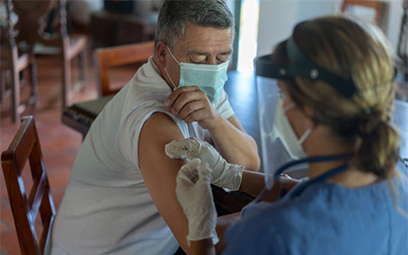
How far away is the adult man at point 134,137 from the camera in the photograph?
1.19m

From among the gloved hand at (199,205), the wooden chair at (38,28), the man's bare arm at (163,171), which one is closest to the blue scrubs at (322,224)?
the gloved hand at (199,205)

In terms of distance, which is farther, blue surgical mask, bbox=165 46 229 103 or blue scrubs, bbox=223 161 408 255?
blue surgical mask, bbox=165 46 229 103

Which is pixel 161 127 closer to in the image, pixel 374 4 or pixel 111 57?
pixel 111 57

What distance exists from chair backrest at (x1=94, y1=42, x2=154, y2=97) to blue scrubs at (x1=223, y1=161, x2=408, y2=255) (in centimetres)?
156

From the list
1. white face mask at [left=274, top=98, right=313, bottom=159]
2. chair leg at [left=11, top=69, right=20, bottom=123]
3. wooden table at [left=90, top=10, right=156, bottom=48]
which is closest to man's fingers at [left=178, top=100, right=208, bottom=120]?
white face mask at [left=274, top=98, right=313, bottom=159]

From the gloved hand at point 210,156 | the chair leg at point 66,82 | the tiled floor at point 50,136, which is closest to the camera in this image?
the gloved hand at point 210,156

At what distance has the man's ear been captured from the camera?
1283 millimetres

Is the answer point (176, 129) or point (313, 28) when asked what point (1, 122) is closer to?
point (176, 129)

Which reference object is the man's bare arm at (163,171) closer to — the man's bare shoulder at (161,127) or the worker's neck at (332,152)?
the man's bare shoulder at (161,127)

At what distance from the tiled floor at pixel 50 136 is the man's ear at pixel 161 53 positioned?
1.36 m

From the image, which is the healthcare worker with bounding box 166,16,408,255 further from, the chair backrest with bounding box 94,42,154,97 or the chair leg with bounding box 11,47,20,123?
the chair leg with bounding box 11,47,20,123

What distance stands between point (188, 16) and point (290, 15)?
309 cm

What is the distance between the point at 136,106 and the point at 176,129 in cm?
12

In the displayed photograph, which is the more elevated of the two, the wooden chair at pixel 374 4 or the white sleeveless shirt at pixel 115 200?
the wooden chair at pixel 374 4
